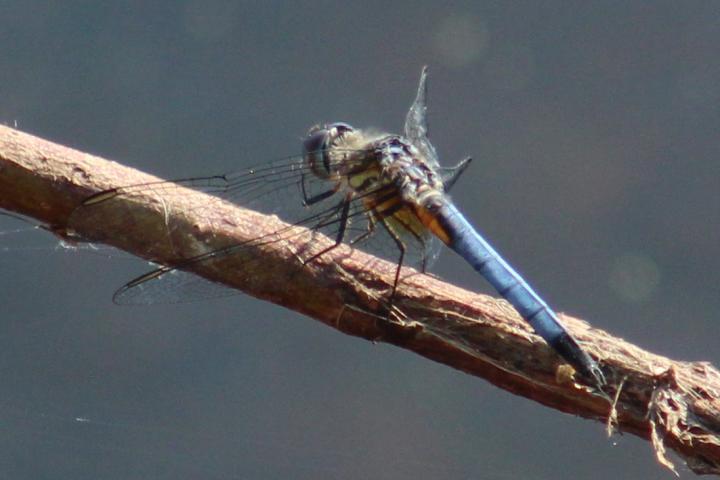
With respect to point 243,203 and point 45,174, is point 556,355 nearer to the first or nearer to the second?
point 243,203

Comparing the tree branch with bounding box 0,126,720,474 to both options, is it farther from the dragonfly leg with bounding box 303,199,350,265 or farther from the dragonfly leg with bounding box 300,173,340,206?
the dragonfly leg with bounding box 300,173,340,206

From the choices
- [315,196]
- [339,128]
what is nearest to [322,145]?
[339,128]

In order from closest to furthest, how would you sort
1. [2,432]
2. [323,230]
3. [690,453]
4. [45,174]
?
[690,453]
[45,174]
[323,230]
[2,432]

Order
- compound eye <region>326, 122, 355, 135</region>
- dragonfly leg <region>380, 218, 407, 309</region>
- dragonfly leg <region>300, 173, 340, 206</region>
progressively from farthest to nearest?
compound eye <region>326, 122, 355, 135</region> < dragonfly leg <region>300, 173, 340, 206</region> < dragonfly leg <region>380, 218, 407, 309</region>

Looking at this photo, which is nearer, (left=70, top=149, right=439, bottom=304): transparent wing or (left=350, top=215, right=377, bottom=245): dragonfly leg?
(left=70, top=149, right=439, bottom=304): transparent wing

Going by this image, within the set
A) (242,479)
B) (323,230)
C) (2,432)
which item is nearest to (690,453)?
(323,230)

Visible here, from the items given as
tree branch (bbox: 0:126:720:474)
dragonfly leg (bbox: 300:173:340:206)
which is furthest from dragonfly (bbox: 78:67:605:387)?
tree branch (bbox: 0:126:720:474)

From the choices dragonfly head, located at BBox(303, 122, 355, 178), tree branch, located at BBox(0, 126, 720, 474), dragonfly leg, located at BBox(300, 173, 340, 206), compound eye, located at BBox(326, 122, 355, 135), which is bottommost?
tree branch, located at BBox(0, 126, 720, 474)

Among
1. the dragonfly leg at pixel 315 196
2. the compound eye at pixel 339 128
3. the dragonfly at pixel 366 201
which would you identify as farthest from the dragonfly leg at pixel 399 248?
the compound eye at pixel 339 128
